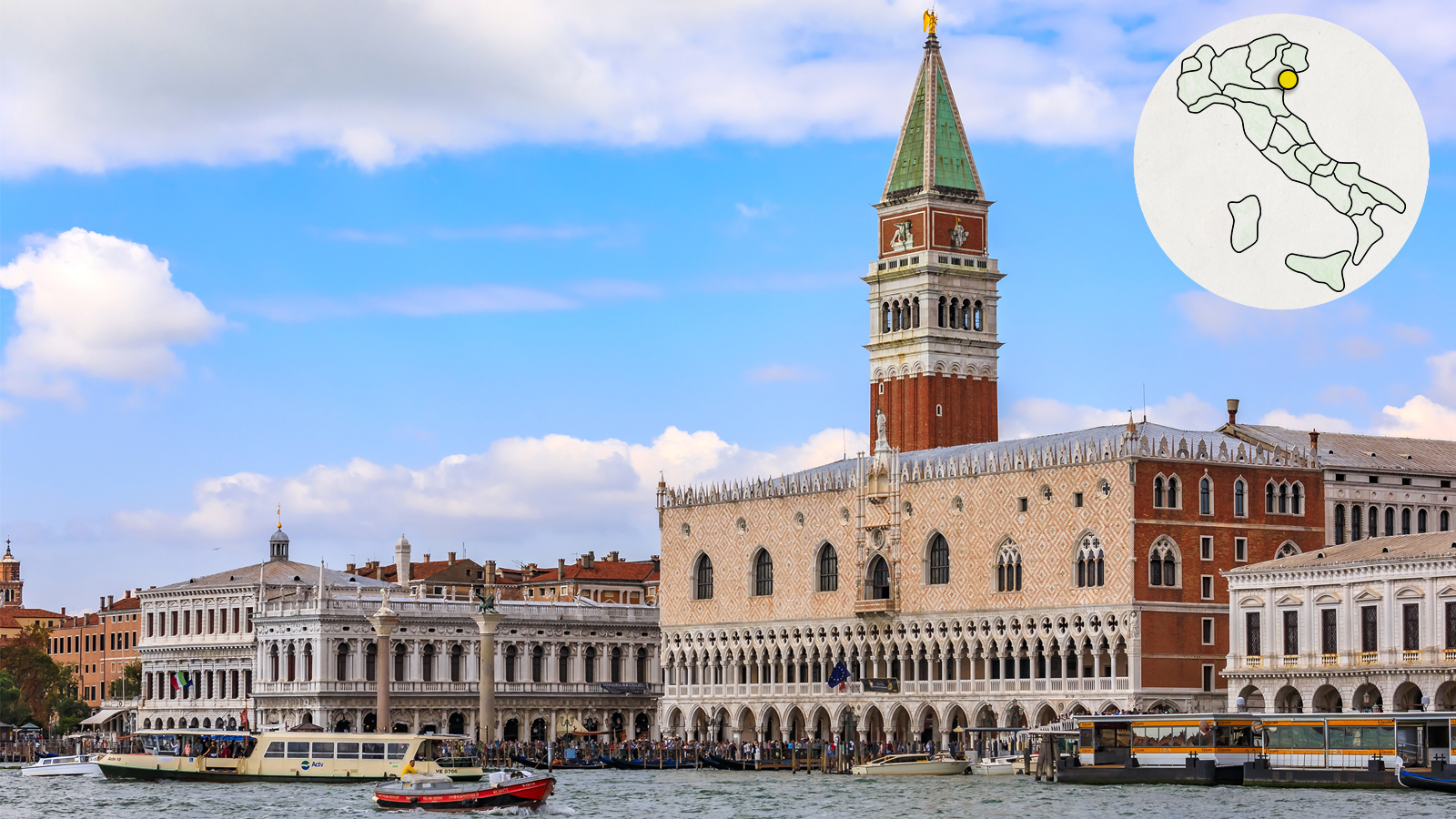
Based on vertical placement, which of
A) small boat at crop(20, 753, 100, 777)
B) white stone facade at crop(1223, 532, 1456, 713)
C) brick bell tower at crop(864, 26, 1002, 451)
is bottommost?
small boat at crop(20, 753, 100, 777)

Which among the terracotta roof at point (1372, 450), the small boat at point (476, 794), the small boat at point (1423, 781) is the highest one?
the terracotta roof at point (1372, 450)

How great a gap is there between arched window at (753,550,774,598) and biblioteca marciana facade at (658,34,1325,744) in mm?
103

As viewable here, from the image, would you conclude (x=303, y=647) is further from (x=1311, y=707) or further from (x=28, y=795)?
(x=1311, y=707)

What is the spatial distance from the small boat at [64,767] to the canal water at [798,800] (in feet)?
22.9

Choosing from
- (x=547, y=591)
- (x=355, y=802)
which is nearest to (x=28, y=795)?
(x=355, y=802)

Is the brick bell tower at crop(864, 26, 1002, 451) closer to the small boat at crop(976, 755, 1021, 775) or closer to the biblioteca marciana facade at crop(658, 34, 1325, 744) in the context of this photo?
the biblioteca marciana facade at crop(658, 34, 1325, 744)

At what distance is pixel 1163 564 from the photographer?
78938 millimetres

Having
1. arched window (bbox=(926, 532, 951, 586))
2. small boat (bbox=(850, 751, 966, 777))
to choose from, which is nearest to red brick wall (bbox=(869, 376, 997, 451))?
arched window (bbox=(926, 532, 951, 586))

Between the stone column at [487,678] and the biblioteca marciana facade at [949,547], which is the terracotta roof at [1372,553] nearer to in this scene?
the biblioteca marciana facade at [949,547]

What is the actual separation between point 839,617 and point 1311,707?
2343 cm

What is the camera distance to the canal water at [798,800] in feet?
186

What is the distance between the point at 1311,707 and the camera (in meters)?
72.2

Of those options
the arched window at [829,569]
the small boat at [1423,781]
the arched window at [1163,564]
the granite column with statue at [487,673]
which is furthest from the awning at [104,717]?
the small boat at [1423,781]

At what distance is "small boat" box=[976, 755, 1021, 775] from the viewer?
76875 mm
